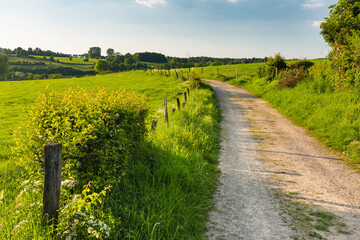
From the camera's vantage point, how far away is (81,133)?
3.70 metres

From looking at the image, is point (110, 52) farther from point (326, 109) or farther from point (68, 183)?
point (68, 183)

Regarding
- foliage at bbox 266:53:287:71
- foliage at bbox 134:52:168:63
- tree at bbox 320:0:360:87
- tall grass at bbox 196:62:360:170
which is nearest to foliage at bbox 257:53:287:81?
foliage at bbox 266:53:287:71

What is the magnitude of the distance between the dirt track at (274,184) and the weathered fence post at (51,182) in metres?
2.66

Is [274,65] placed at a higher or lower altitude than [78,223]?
higher

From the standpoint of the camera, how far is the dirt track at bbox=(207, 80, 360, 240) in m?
4.45

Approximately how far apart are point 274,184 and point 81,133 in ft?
16.6

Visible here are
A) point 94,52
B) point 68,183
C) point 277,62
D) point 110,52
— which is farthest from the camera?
point 94,52

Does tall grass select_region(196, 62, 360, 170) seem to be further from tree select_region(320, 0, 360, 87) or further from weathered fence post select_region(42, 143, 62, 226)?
weathered fence post select_region(42, 143, 62, 226)

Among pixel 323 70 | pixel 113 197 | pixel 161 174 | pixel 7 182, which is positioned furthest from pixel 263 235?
pixel 323 70

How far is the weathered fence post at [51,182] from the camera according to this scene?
3.07m

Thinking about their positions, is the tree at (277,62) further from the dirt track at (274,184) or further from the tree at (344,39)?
the dirt track at (274,184)

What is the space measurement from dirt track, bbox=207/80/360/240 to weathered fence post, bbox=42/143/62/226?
8.72 feet

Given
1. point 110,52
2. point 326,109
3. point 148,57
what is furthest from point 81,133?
point 110,52

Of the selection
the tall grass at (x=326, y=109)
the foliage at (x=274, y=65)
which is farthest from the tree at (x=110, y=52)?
the tall grass at (x=326, y=109)
